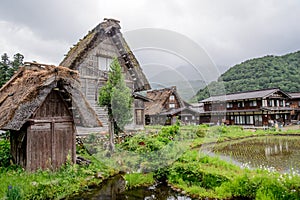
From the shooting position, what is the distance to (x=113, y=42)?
15.3 m

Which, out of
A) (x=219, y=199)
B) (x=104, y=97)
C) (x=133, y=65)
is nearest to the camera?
(x=219, y=199)

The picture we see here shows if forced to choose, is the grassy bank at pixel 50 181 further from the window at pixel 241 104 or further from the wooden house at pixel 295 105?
the wooden house at pixel 295 105

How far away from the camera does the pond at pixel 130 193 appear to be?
6559 millimetres

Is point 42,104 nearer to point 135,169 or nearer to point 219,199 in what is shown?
point 135,169

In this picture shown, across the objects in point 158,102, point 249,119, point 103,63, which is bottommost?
point 249,119

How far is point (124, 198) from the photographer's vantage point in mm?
6520

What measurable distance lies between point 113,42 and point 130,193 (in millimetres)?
10772

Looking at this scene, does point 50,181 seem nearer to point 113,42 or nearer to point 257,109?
point 113,42

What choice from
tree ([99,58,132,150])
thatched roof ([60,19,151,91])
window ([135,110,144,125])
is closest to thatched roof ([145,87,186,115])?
window ([135,110,144,125])

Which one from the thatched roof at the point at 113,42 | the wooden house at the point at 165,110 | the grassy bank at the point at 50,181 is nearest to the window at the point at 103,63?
the thatched roof at the point at 113,42

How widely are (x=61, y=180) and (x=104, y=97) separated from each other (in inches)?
182

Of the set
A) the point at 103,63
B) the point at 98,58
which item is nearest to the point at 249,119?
the point at 103,63

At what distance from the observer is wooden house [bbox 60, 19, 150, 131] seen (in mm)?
13695

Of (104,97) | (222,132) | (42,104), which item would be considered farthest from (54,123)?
(222,132)
